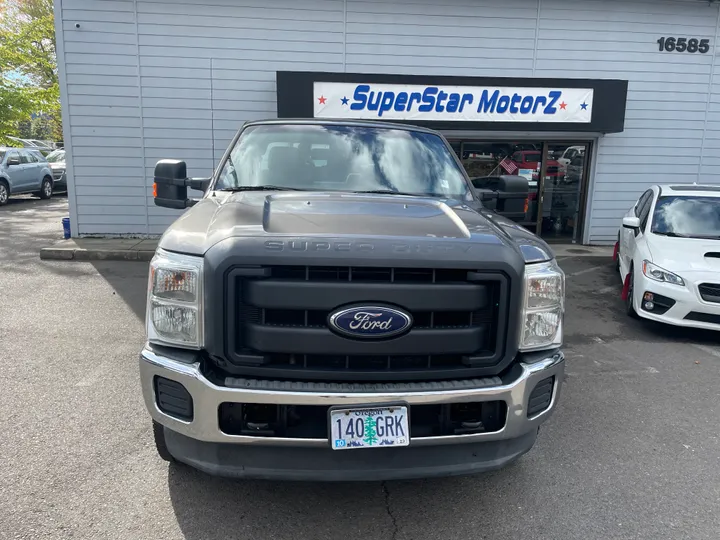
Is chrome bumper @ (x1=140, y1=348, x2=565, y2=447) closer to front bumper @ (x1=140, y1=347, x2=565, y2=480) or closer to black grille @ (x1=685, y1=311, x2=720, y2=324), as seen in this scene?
front bumper @ (x1=140, y1=347, x2=565, y2=480)

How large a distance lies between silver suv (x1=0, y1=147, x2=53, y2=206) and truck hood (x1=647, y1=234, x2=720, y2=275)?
56.2 ft

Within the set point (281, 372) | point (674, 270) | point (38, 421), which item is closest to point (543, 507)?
point (281, 372)

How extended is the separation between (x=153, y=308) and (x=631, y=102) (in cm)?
1120

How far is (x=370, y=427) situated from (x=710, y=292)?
4874 mm

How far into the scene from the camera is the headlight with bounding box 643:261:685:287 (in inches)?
229

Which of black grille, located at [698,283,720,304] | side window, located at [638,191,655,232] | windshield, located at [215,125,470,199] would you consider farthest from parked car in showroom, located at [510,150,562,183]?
windshield, located at [215,125,470,199]

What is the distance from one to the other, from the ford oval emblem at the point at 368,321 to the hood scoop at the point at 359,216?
1.21 ft

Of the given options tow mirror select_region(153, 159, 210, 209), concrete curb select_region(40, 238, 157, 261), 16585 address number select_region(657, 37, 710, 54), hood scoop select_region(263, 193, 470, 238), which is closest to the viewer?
hood scoop select_region(263, 193, 470, 238)

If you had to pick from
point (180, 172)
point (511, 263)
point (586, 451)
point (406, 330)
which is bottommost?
point (586, 451)

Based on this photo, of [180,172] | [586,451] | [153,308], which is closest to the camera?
[153,308]

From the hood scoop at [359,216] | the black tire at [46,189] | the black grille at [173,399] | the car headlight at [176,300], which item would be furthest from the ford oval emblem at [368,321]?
the black tire at [46,189]

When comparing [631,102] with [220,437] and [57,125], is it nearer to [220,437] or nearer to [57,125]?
[220,437]

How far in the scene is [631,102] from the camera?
433 inches

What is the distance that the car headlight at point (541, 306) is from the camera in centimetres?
262
